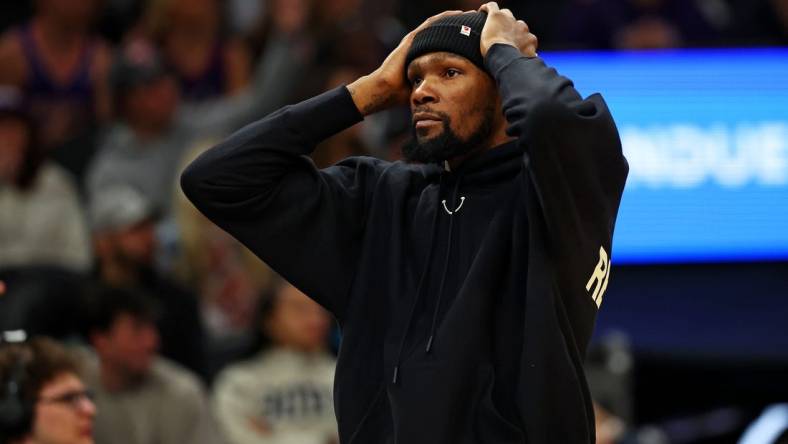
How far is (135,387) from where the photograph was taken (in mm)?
6113

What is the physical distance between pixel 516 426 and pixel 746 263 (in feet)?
15.7

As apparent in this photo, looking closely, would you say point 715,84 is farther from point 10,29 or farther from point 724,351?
point 10,29

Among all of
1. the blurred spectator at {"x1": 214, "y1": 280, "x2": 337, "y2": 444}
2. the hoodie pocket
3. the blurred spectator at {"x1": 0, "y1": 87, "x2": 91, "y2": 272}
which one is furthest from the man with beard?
the blurred spectator at {"x1": 0, "y1": 87, "x2": 91, "y2": 272}

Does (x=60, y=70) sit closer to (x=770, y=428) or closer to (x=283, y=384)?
(x=283, y=384)

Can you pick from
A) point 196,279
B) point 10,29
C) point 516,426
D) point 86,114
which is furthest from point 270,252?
point 10,29

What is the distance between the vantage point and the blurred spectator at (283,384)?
21.1 feet

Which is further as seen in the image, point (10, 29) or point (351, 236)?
point (10, 29)

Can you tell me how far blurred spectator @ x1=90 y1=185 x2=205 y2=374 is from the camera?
6633mm

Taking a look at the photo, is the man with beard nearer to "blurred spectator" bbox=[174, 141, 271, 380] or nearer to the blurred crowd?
the blurred crowd

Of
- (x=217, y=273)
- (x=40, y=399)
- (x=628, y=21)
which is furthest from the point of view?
(x=628, y=21)

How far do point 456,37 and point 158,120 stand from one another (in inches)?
168

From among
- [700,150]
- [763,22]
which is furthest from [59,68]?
[763,22]

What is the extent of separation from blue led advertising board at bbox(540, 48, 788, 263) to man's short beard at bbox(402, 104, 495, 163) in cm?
439

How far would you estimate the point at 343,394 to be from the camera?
11.4 ft
